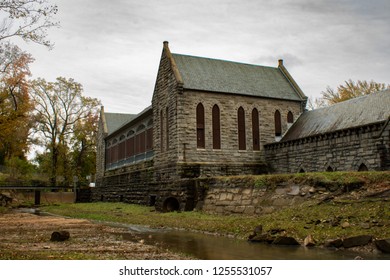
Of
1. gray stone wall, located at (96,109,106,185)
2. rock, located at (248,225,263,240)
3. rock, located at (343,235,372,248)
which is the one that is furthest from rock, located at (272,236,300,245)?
gray stone wall, located at (96,109,106,185)

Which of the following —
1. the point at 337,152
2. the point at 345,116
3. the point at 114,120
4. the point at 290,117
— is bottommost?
the point at 337,152

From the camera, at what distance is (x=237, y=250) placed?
35.4 ft

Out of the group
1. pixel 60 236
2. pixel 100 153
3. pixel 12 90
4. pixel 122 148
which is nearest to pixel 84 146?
pixel 100 153

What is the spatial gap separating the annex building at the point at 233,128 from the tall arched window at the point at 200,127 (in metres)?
0.07

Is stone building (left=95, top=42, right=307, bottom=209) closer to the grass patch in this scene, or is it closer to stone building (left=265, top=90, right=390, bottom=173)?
stone building (left=265, top=90, right=390, bottom=173)

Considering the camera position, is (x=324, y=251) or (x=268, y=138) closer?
(x=324, y=251)

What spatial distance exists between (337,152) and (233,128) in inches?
340

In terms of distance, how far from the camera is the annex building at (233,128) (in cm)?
2556

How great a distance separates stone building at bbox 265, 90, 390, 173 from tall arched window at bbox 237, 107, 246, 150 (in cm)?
194

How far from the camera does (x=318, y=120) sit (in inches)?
1173

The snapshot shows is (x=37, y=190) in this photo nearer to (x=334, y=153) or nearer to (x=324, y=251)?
(x=334, y=153)

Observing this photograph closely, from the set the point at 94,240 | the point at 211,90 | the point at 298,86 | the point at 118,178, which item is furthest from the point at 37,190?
the point at 94,240

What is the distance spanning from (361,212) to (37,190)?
42.8 metres

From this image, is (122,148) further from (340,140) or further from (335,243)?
(335,243)
